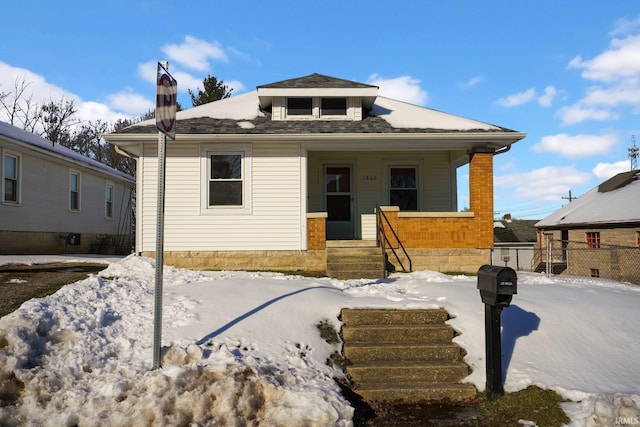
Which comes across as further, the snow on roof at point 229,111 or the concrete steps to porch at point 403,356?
the snow on roof at point 229,111

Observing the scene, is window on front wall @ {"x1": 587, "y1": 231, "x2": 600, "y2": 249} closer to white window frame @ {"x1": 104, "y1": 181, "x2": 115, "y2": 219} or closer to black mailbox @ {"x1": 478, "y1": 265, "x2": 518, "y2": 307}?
black mailbox @ {"x1": 478, "y1": 265, "x2": 518, "y2": 307}

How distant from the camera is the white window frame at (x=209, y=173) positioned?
11.9 meters

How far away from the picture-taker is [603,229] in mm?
27734

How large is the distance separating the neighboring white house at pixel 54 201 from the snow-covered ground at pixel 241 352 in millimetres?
10846

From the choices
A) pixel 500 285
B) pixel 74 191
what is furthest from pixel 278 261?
pixel 74 191

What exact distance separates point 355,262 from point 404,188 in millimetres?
4518

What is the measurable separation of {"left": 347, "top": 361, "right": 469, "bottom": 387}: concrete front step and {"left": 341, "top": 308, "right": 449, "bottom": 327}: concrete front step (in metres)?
1.03

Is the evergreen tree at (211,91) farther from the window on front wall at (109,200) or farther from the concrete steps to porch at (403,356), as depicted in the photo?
the concrete steps to porch at (403,356)

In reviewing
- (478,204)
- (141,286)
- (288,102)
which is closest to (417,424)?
(141,286)

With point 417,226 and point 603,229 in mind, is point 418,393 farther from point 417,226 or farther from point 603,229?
point 603,229

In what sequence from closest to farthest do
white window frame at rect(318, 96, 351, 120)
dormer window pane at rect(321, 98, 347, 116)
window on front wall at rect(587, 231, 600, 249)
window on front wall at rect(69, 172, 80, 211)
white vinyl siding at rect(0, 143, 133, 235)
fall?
white window frame at rect(318, 96, 351, 120)
dormer window pane at rect(321, 98, 347, 116)
white vinyl siding at rect(0, 143, 133, 235)
window on front wall at rect(69, 172, 80, 211)
window on front wall at rect(587, 231, 600, 249)

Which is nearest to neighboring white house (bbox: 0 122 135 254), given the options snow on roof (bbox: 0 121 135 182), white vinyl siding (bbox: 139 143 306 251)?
snow on roof (bbox: 0 121 135 182)

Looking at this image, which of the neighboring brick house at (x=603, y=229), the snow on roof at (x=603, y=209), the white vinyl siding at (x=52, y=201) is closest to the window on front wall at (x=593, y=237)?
the neighboring brick house at (x=603, y=229)

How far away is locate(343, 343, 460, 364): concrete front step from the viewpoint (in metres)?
5.79
